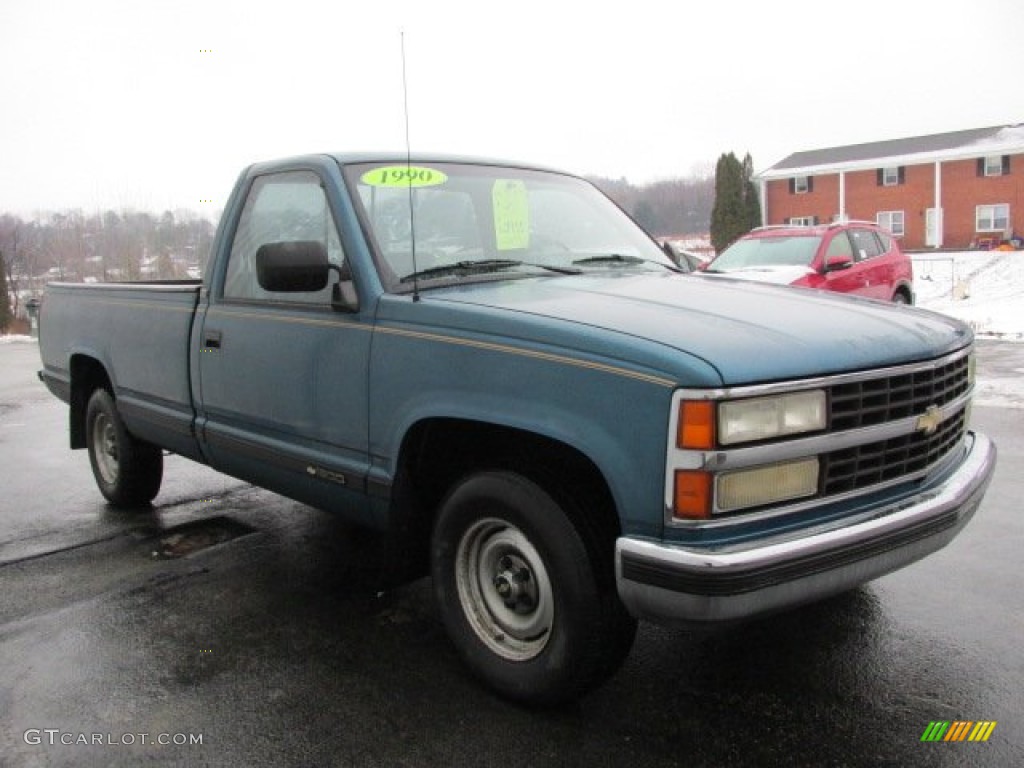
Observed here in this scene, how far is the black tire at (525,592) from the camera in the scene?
2.73 metres

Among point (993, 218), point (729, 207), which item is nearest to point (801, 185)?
point (729, 207)

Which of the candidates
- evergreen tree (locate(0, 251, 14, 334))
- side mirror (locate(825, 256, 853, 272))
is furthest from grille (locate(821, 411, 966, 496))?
evergreen tree (locate(0, 251, 14, 334))

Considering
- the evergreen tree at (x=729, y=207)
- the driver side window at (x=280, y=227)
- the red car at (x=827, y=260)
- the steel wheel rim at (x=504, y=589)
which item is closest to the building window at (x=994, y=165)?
the evergreen tree at (x=729, y=207)

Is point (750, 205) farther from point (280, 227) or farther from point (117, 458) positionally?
point (280, 227)

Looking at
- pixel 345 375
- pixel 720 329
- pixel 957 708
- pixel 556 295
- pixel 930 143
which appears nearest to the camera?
pixel 720 329

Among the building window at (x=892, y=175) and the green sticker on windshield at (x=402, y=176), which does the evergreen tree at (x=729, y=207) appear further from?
the green sticker on windshield at (x=402, y=176)

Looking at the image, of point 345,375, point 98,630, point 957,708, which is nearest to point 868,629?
point 957,708

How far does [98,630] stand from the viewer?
148 inches

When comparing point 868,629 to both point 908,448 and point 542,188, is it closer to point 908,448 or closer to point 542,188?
point 908,448

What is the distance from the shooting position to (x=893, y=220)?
1834 inches

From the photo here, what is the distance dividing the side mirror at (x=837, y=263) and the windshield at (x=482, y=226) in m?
7.91

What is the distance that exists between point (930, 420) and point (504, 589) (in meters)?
1.53

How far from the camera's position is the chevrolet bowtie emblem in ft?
9.54

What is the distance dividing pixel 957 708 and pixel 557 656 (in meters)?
1.35
